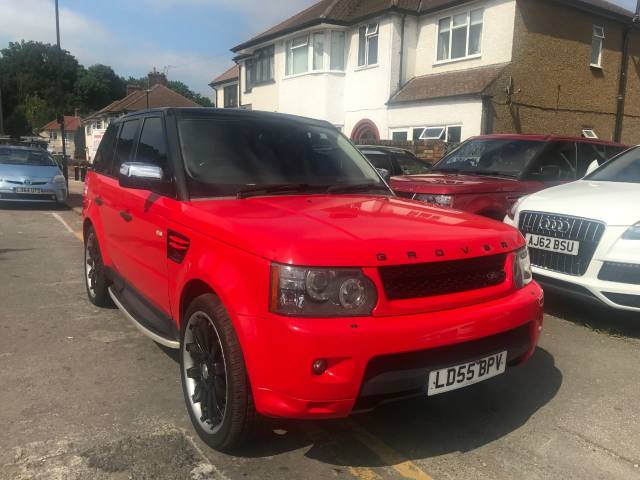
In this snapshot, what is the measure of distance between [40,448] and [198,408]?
81cm

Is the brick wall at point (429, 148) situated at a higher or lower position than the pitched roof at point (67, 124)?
lower

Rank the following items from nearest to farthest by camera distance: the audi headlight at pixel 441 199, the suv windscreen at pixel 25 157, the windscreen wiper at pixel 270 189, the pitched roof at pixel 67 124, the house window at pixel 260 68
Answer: the windscreen wiper at pixel 270 189 < the audi headlight at pixel 441 199 < the suv windscreen at pixel 25 157 < the house window at pixel 260 68 < the pitched roof at pixel 67 124

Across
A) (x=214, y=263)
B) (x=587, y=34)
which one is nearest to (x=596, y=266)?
(x=214, y=263)

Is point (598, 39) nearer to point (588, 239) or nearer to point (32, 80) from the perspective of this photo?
point (588, 239)

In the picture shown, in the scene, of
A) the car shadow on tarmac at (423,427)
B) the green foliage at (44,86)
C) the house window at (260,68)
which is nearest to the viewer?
the car shadow on tarmac at (423,427)

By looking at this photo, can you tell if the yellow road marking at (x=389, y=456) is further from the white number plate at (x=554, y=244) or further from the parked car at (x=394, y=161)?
the parked car at (x=394, y=161)

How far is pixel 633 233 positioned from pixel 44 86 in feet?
321

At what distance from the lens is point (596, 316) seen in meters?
5.43

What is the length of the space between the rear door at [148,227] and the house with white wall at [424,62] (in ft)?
49.1

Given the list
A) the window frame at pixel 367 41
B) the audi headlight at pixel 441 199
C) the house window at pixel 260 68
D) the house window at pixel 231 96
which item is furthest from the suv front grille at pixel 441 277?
the house window at pixel 231 96

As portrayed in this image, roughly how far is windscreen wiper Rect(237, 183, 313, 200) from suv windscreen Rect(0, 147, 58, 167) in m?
12.7

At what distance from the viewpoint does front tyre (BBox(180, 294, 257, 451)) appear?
8.44 ft

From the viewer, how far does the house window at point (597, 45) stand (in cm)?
2050

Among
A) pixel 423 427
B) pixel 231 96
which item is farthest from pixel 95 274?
pixel 231 96
